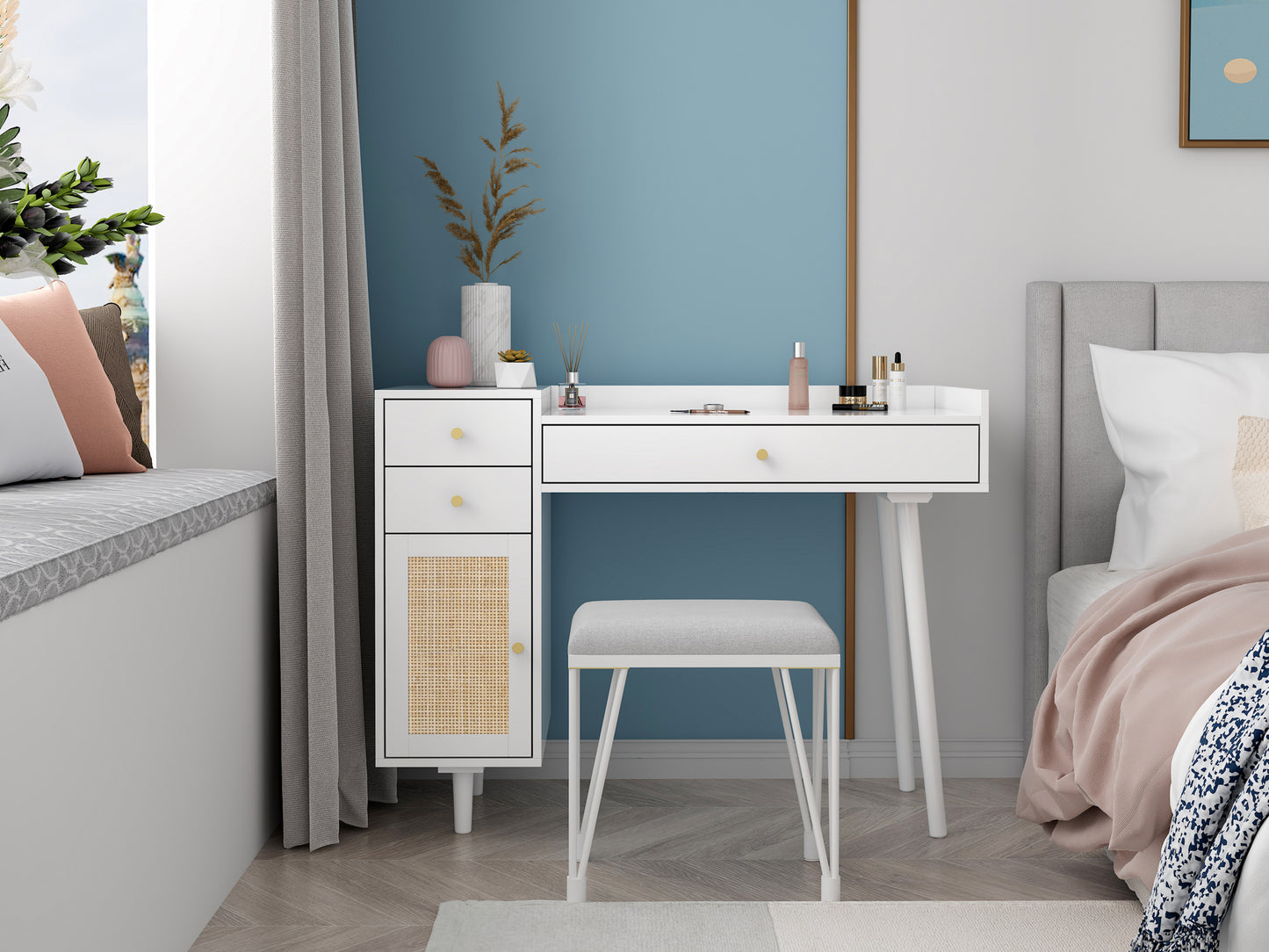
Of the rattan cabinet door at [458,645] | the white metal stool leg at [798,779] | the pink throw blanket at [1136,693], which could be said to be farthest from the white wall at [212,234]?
the pink throw blanket at [1136,693]

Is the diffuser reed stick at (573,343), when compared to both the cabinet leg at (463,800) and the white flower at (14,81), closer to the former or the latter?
the cabinet leg at (463,800)

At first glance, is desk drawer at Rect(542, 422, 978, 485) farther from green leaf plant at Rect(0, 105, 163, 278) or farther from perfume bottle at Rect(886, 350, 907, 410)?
green leaf plant at Rect(0, 105, 163, 278)

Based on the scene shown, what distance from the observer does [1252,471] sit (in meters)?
1.94

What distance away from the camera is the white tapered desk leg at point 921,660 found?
2062 mm

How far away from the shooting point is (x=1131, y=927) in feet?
5.40

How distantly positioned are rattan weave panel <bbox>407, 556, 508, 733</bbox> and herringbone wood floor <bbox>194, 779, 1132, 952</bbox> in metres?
0.26

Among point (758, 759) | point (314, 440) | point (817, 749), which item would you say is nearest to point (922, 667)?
point (817, 749)

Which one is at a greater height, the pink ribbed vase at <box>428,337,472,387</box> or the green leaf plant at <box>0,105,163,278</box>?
the green leaf plant at <box>0,105,163,278</box>

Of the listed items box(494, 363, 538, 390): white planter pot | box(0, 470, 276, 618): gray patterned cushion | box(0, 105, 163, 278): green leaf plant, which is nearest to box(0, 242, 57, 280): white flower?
box(0, 105, 163, 278): green leaf plant

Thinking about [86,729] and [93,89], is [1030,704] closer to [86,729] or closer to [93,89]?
[86,729]

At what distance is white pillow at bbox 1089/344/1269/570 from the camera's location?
1.96 metres

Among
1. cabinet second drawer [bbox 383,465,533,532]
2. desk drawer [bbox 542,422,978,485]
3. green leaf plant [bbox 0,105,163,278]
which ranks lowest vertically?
cabinet second drawer [bbox 383,465,533,532]

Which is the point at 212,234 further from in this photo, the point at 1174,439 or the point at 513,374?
the point at 1174,439

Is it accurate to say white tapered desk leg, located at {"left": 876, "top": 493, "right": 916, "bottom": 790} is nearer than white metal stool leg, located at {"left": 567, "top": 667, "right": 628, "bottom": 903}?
No
